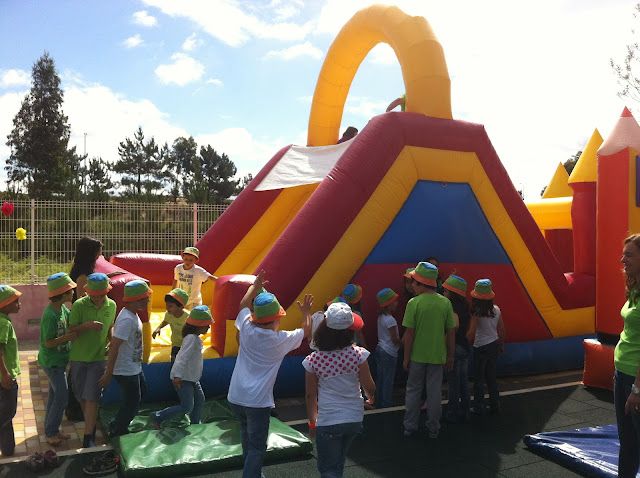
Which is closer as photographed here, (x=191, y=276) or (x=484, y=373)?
(x=484, y=373)

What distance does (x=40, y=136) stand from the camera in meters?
30.2

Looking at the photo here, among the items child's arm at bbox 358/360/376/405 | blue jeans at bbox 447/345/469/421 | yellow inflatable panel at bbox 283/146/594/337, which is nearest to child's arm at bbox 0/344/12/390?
yellow inflatable panel at bbox 283/146/594/337

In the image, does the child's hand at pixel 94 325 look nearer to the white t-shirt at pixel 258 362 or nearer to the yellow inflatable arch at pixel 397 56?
the white t-shirt at pixel 258 362

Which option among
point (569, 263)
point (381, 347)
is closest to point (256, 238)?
point (381, 347)

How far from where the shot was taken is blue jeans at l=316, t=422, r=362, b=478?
2.66 meters

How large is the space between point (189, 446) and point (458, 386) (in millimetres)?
2140

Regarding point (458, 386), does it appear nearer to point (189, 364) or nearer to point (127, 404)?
point (189, 364)

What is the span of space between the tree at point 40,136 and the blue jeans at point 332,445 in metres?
29.3

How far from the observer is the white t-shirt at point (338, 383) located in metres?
2.67

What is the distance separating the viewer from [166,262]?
7543 mm

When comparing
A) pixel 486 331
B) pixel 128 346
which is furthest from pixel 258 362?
pixel 486 331

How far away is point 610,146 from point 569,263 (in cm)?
363

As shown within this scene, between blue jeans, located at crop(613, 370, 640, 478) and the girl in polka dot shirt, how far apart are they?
1271 mm

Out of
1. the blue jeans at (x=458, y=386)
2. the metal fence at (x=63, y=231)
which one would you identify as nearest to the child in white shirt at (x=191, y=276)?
the blue jeans at (x=458, y=386)
